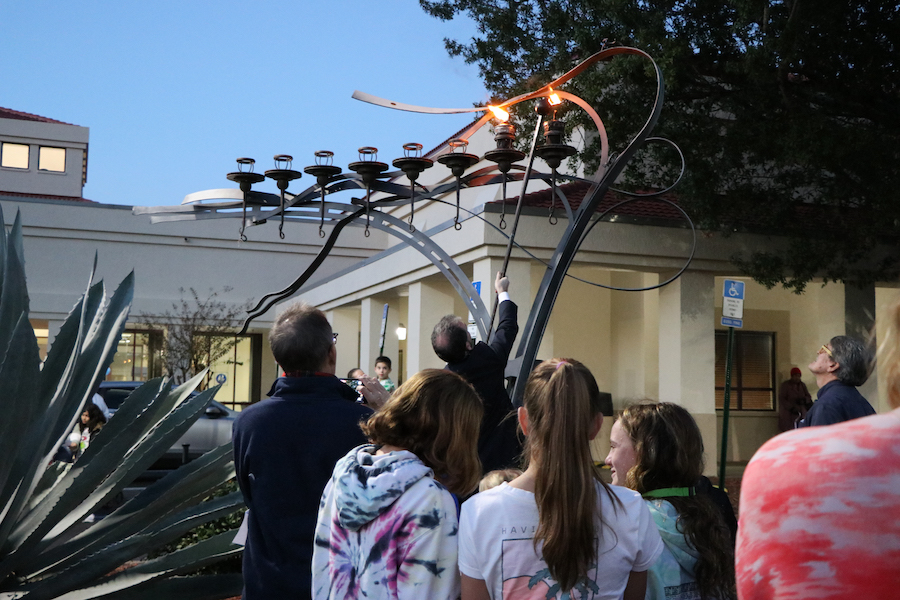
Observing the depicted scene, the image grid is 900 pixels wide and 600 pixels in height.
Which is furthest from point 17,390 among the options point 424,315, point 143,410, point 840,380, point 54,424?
point 424,315

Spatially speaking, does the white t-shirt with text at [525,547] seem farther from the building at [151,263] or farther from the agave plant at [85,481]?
the building at [151,263]

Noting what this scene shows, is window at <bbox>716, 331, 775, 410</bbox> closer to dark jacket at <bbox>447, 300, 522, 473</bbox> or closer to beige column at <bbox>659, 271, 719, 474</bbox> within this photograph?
beige column at <bbox>659, 271, 719, 474</bbox>

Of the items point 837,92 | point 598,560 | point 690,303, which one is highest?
point 837,92

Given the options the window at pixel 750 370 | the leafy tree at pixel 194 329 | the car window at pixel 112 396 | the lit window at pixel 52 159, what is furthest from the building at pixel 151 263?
the window at pixel 750 370

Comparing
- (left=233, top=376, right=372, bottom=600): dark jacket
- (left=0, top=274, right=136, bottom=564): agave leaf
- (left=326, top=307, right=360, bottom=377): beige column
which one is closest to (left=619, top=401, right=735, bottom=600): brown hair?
(left=233, top=376, right=372, bottom=600): dark jacket

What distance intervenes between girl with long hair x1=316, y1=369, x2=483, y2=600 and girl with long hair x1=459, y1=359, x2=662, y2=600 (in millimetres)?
95

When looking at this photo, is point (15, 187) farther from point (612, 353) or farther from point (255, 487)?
point (255, 487)

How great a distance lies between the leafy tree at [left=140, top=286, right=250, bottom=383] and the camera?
1103 inches

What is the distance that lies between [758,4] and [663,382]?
6118 millimetres

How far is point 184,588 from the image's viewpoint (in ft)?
12.2

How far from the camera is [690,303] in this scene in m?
13.2

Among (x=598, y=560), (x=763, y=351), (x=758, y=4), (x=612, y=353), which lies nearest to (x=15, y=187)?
(x=612, y=353)

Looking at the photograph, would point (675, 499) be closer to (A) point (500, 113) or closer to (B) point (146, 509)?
(B) point (146, 509)

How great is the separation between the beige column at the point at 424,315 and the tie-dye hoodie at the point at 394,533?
41.8 feet
